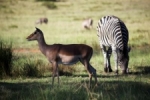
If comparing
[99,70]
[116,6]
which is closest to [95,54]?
[99,70]

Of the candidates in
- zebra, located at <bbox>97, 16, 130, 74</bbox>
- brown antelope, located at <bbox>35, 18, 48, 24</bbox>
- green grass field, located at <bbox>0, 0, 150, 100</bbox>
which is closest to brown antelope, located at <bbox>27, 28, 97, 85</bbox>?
green grass field, located at <bbox>0, 0, 150, 100</bbox>

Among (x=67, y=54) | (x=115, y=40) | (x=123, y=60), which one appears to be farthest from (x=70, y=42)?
(x=67, y=54)

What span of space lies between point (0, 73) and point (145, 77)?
3.68m

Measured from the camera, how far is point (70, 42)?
59.7 feet

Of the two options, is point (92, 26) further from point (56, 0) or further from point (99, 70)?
point (56, 0)

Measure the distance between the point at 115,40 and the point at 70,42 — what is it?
21.2 ft

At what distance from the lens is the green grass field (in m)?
7.73

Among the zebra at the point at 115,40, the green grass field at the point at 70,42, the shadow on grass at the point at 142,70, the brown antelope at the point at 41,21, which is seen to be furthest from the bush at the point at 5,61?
the brown antelope at the point at 41,21

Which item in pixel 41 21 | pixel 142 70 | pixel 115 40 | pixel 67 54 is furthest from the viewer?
pixel 41 21

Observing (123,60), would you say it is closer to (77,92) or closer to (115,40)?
(115,40)

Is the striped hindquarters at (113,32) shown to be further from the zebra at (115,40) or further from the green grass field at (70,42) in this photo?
the green grass field at (70,42)

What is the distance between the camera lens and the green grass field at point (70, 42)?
7730 mm

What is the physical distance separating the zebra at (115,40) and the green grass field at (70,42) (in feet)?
1.31

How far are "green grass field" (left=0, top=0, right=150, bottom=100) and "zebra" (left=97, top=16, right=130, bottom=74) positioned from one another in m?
0.40
